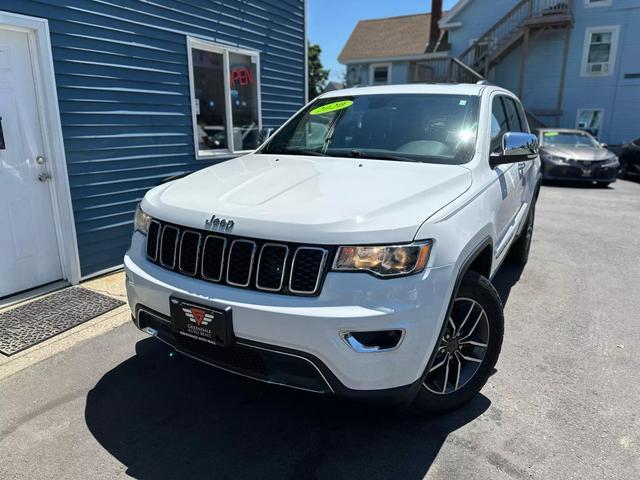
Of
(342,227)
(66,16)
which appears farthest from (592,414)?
(66,16)

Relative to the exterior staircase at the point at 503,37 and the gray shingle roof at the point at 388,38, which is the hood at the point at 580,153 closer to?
the exterior staircase at the point at 503,37

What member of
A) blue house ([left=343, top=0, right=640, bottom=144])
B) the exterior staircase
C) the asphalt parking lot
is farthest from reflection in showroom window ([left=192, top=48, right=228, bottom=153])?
blue house ([left=343, top=0, right=640, bottom=144])

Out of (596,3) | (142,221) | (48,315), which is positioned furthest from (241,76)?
(596,3)

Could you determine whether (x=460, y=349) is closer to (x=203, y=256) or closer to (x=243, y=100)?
(x=203, y=256)

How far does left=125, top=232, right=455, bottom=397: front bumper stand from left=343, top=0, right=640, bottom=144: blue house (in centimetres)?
1794

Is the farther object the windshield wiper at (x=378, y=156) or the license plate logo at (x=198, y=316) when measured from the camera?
the windshield wiper at (x=378, y=156)

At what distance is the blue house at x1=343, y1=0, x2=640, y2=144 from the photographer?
18750 mm

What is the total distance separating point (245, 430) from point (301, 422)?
312 mm

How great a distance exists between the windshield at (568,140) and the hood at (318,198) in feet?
36.6

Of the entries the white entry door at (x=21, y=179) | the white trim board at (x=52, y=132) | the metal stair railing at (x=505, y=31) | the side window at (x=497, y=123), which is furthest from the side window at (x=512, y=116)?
the metal stair railing at (x=505, y=31)

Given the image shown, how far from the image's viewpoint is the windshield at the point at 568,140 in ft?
40.4

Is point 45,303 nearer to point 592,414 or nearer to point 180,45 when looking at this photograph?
point 180,45

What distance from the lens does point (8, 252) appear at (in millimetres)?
4215

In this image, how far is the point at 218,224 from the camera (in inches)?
90.8
